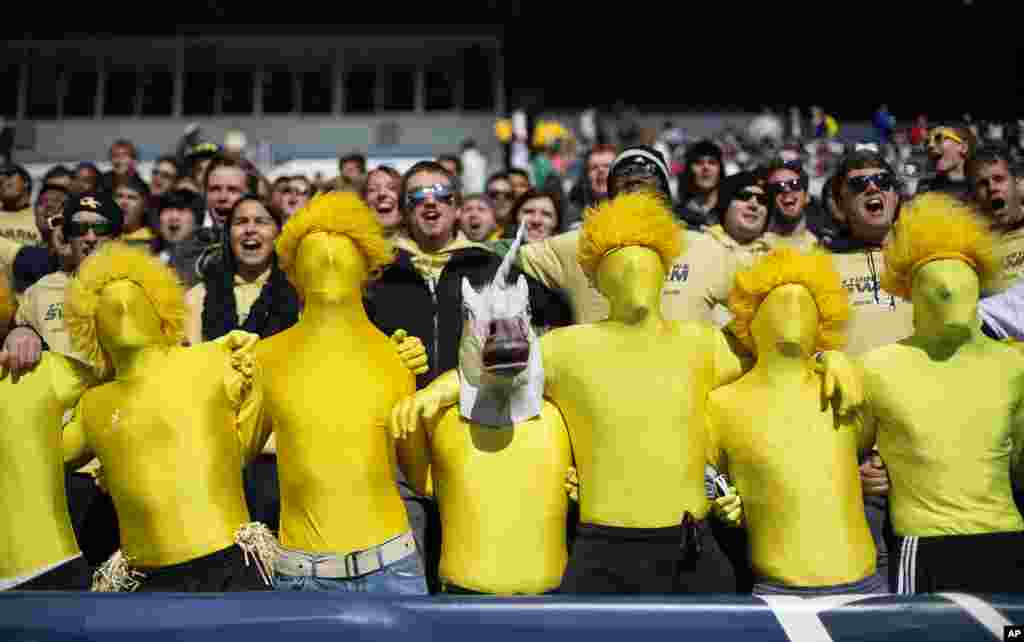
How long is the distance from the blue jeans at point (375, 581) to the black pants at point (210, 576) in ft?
0.30

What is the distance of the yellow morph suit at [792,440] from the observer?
2.77 m

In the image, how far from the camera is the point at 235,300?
390 centimetres

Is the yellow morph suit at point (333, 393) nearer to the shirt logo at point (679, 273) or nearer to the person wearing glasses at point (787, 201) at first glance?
the shirt logo at point (679, 273)

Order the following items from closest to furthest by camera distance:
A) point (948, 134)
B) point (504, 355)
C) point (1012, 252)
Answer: point (504, 355), point (1012, 252), point (948, 134)

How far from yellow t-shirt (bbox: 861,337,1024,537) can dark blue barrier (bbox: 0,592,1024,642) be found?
0.52 meters

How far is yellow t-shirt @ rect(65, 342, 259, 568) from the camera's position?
285 cm

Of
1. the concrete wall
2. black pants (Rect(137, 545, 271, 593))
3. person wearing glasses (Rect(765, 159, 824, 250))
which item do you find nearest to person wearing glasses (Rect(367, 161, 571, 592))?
black pants (Rect(137, 545, 271, 593))

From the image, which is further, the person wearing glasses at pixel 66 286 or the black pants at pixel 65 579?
the person wearing glasses at pixel 66 286

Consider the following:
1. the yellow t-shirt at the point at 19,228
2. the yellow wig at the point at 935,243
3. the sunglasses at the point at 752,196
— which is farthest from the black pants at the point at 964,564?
the yellow t-shirt at the point at 19,228

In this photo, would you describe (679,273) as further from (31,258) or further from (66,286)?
(31,258)

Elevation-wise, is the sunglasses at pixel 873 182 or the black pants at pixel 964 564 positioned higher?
the sunglasses at pixel 873 182

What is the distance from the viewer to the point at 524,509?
9.06 ft

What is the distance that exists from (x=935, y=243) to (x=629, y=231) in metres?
0.96

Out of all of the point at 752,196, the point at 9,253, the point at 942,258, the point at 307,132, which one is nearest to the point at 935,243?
the point at 942,258
